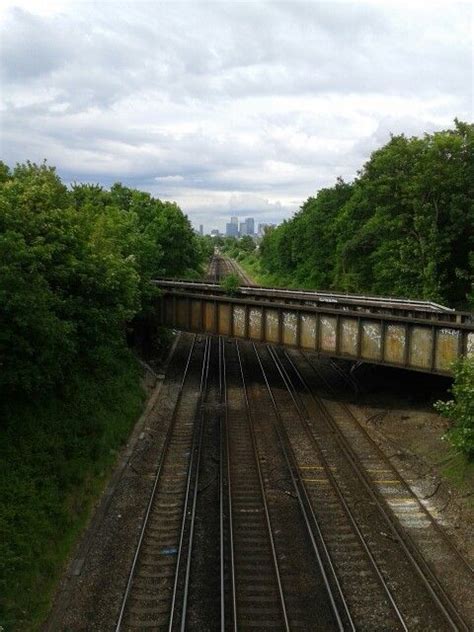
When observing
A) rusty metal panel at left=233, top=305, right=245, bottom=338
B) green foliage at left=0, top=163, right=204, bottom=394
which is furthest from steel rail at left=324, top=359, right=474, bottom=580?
green foliage at left=0, top=163, right=204, bottom=394

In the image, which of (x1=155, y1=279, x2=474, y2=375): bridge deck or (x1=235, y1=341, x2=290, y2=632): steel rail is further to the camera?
(x1=155, y1=279, x2=474, y2=375): bridge deck

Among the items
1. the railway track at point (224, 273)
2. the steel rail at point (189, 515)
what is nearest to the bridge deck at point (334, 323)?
the steel rail at point (189, 515)

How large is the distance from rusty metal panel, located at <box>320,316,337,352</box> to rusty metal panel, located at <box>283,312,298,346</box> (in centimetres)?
173

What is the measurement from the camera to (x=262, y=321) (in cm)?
3100

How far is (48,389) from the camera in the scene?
19.2 m

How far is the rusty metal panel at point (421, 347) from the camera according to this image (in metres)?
24.5

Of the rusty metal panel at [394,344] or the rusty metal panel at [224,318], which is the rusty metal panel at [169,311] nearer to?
the rusty metal panel at [224,318]

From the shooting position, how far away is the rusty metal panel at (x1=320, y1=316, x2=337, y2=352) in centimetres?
2806

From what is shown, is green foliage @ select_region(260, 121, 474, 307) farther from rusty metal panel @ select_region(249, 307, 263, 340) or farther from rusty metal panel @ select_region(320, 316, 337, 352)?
rusty metal panel @ select_region(249, 307, 263, 340)

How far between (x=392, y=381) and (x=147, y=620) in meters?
21.8

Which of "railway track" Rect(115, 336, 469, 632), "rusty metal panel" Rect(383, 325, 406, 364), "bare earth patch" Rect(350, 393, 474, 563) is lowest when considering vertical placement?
"railway track" Rect(115, 336, 469, 632)

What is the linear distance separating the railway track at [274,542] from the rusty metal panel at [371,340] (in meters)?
3.79

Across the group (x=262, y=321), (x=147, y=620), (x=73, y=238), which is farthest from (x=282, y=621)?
(x=262, y=321)

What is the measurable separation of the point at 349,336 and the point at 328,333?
1.28 metres
